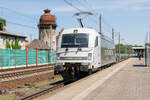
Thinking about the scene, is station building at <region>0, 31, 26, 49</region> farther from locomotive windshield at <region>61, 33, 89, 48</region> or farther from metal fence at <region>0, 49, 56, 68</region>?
locomotive windshield at <region>61, 33, 89, 48</region>

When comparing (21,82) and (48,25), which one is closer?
(21,82)

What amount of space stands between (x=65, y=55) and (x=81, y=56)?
0.99 m

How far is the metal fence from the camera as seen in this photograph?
72.5 feet

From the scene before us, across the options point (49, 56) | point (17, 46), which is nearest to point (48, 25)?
point (17, 46)

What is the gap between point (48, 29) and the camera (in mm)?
74125

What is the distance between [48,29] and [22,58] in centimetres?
4920

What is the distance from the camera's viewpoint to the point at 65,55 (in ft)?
43.8

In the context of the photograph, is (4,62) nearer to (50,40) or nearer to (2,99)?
(2,99)

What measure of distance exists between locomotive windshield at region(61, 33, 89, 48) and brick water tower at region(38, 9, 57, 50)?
194 feet

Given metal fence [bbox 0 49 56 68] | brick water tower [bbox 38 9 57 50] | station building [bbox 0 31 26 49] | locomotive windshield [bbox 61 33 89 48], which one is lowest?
metal fence [bbox 0 49 56 68]

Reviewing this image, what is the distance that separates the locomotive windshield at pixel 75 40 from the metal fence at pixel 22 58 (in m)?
9.68

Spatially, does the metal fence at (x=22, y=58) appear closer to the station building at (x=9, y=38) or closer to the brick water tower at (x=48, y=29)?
the station building at (x=9, y=38)

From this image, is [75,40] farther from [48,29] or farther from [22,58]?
[48,29]

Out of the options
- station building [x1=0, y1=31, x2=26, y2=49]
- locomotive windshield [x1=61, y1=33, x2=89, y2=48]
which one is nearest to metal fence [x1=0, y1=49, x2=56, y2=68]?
locomotive windshield [x1=61, y1=33, x2=89, y2=48]
